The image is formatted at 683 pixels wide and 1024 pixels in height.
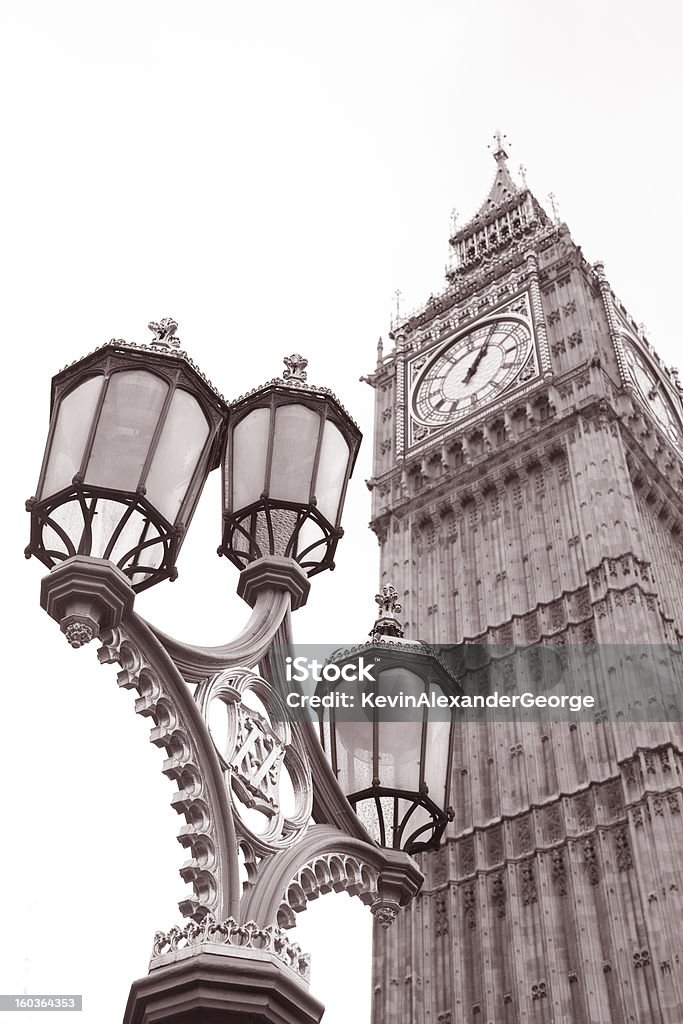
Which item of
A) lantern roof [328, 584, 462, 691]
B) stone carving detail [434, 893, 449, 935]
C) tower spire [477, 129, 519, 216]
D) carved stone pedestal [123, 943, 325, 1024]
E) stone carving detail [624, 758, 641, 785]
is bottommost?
carved stone pedestal [123, 943, 325, 1024]

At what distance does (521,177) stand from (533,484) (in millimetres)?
21483

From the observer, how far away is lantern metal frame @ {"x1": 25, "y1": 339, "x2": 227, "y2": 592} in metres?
3.32

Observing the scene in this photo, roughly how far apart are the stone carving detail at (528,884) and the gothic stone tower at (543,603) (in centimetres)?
5

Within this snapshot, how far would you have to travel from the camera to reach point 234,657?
3488mm

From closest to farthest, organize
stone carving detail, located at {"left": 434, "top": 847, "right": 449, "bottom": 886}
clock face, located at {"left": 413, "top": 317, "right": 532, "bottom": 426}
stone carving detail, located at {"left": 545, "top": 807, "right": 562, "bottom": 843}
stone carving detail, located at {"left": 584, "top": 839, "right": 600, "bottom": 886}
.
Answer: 1. stone carving detail, located at {"left": 584, "top": 839, "right": 600, "bottom": 886}
2. stone carving detail, located at {"left": 545, "top": 807, "right": 562, "bottom": 843}
3. stone carving detail, located at {"left": 434, "top": 847, "right": 449, "bottom": 886}
4. clock face, located at {"left": 413, "top": 317, "right": 532, "bottom": 426}

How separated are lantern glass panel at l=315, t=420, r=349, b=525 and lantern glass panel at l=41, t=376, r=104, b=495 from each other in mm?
906

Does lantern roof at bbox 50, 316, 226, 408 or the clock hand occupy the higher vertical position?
the clock hand

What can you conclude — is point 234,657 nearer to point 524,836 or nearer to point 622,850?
point 622,850

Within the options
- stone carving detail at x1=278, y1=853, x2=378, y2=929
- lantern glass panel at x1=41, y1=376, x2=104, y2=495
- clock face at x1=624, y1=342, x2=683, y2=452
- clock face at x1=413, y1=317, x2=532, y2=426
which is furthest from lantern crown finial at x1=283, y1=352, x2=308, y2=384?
clock face at x1=624, y1=342, x2=683, y2=452

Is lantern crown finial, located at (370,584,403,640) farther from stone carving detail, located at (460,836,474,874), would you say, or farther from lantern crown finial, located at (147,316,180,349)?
stone carving detail, located at (460,836,474,874)

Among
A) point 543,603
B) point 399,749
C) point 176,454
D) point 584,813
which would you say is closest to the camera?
point 176,454

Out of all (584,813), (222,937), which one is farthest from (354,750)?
(584,813)

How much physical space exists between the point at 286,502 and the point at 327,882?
1343 millimetres

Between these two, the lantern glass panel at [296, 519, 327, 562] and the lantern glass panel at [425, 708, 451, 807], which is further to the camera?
the lantern glass panel at [296, 519, 327, 562]
